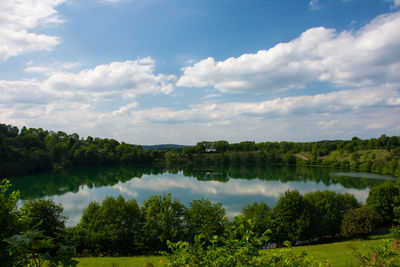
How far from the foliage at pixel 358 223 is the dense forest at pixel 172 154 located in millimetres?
61204

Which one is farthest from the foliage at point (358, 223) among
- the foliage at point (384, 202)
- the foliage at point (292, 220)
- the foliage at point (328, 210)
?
the foliage at point (384, 202)

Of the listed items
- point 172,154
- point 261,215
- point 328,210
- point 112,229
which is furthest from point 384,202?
point 172,154

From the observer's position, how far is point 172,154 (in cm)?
12038

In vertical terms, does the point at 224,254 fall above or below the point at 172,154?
above

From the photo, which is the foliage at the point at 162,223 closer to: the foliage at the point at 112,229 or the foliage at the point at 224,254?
the foliage at the point at 112,229

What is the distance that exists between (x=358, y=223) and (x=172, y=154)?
103 meters

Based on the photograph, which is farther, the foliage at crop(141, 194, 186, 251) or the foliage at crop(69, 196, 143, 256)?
the foliage at crop(141, 194, 186, 251)

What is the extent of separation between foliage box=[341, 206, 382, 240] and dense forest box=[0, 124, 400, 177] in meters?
61.2

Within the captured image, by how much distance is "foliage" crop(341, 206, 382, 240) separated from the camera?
839 inches

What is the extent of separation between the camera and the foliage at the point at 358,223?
69.9 feet

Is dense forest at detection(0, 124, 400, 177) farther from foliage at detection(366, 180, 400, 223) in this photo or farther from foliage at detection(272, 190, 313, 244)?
foliage at detection(272, 190, 313, 244)

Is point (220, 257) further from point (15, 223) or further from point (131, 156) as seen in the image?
point (131, 156)

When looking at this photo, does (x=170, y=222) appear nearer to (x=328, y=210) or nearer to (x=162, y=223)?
(x=162, y=223)

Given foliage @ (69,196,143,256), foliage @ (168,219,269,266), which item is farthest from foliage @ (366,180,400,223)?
foliage @ (168,219,269,266)
